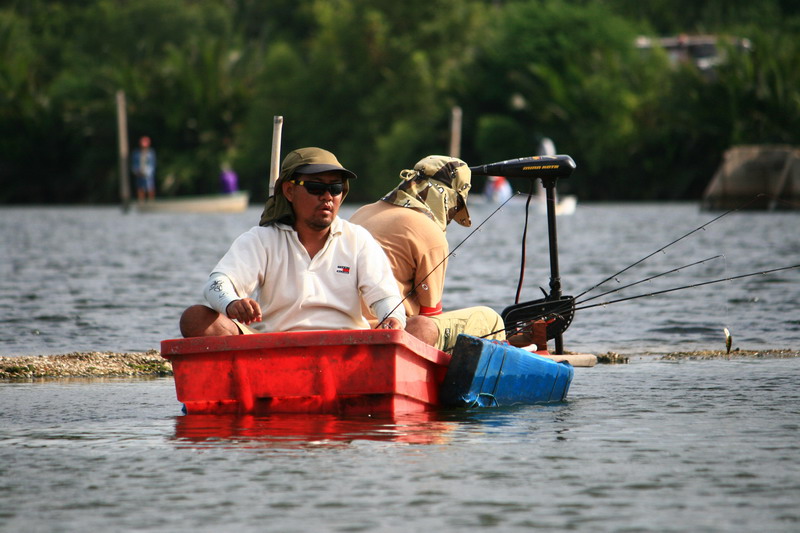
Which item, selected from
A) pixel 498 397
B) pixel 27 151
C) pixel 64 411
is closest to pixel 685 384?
pixel 498 397

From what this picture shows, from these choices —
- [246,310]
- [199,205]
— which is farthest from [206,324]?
[199,205]

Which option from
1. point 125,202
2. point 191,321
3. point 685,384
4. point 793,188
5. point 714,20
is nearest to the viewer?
point 191,321

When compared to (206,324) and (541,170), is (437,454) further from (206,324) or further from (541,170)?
(541,170)

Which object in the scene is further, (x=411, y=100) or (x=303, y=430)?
(x=411, y=100)

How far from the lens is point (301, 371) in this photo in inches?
282

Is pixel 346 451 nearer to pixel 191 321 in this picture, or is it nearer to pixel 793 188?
pixel 191 321

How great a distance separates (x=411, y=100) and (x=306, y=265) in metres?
55.7

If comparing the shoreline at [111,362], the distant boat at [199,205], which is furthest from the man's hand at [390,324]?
the distant boat at [199,205]

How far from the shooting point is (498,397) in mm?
7988

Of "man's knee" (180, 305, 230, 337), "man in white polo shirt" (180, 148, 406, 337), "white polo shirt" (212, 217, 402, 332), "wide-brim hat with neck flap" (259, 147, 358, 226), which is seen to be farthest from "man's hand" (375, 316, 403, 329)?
"man's knee" (180, 305, 230, 337)

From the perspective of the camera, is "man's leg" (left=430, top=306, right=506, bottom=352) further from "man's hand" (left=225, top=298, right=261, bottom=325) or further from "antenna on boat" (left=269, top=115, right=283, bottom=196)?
"man's hand" (left=225, top=298, right=261, bottom=325)

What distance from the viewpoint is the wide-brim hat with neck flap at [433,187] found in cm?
820

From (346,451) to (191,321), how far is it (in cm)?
114

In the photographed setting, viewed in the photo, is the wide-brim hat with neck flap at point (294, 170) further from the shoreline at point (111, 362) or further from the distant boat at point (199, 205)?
the distant boat at point (199, 205)
